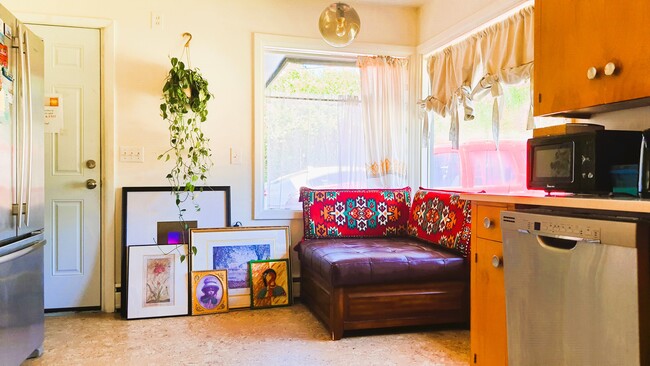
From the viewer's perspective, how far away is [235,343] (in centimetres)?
262

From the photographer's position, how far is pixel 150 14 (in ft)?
10.9

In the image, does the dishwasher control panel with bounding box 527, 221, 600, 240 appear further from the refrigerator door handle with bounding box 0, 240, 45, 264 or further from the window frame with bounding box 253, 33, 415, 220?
the window frame with bounding box 253, 33, 415, 220

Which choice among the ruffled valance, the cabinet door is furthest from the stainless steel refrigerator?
the ruffled valance

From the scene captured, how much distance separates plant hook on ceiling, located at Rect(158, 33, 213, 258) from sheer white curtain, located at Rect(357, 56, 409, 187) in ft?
4.35

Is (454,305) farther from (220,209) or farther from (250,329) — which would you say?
Result: (220,209)

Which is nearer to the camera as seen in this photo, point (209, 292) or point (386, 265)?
point (386, 265)

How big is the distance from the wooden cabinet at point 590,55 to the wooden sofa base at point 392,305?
1.32 m

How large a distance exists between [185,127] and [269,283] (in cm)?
134

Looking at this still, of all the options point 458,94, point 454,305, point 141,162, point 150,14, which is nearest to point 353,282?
point 454,305

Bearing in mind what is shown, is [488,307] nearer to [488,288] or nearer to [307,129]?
[488,288]

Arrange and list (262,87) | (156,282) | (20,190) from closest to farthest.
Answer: (20,190) → (156,282) → (262,87)

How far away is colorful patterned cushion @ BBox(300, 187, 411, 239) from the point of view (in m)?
3.46

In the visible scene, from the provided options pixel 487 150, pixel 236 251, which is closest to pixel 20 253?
pixel 236 251

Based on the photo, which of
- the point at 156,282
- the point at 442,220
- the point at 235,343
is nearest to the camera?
the point at 235,343
